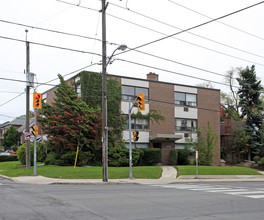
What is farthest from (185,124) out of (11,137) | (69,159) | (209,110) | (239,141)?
(11,137)

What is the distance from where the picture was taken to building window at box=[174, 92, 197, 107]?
120 ft

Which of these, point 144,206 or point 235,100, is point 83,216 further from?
point 235,100

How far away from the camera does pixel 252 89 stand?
41.7 meters

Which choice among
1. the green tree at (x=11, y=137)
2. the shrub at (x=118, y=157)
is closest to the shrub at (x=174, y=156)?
the shrub at (x=118, y=157)

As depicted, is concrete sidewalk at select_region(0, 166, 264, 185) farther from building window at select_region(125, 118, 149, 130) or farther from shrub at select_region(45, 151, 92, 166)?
building window at select_region(125, 118, 149, 130)

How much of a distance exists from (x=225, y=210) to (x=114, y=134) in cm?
2243

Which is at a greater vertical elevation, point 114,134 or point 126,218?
point 114,134

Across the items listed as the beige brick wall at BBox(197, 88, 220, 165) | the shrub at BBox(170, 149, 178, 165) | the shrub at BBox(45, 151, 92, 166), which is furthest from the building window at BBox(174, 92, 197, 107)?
the shrub at BBox(45, 151, 92, 166)

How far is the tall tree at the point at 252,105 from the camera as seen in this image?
40.5 metres

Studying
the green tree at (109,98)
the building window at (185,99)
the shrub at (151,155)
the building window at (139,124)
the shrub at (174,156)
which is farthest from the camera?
the building window at (185,99)

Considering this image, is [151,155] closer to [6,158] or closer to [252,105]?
[252,105]

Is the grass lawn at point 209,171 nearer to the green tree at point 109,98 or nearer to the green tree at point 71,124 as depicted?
the green tree at point 109,98

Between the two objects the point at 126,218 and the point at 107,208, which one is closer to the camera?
the point at 126,218

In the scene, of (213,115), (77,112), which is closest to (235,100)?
(213,115)
